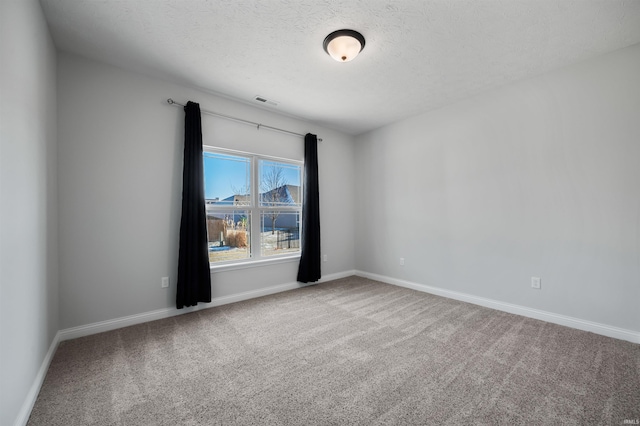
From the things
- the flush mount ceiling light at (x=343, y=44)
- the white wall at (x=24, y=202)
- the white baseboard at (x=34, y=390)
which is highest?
the flush mount ceiling light at (x=343, y=44)

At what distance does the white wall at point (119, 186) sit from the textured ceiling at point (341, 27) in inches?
10.3

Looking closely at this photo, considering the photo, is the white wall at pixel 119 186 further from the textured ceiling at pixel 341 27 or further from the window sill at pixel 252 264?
the textured ceiling at pixel 341 27

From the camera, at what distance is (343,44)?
2229 millimetres

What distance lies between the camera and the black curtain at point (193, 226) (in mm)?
2967

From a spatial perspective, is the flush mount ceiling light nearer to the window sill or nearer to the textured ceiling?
the textured ceiling

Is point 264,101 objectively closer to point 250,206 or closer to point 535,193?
point 250,206

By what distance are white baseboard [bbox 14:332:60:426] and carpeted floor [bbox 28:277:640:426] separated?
4 centimetres

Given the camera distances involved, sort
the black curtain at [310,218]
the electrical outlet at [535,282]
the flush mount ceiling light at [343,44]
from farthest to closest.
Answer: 1. the black curtain at [310,218]
2. the electrical outlet at [535,282]
3. the flush mount ceiling light at [343,44]

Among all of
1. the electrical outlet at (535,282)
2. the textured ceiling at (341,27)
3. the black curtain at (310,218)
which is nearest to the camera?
the textured ceiling at (341,27)

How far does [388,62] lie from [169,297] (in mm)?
3488

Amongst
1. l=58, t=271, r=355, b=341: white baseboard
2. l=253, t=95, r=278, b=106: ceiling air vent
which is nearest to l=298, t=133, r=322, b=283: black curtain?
l=58, t=271, r=355, b=341: white baseboard

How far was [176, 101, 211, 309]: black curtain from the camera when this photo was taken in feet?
9.73

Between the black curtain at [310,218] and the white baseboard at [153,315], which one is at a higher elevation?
the black curtain at [310,218]

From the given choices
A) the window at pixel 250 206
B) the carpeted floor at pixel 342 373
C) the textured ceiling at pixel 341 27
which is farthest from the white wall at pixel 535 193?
the window at pixel 250 206
